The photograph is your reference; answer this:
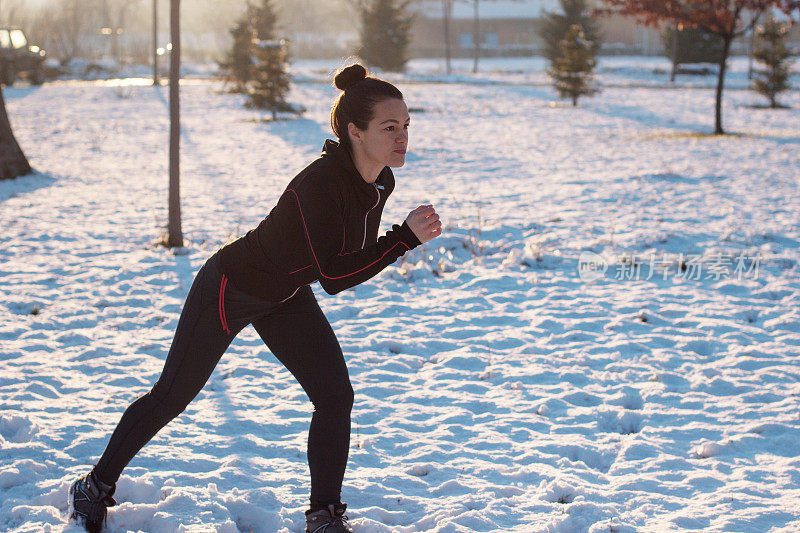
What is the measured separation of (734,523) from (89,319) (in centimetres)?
511

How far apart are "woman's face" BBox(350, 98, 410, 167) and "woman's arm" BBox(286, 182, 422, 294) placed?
0.24 meters

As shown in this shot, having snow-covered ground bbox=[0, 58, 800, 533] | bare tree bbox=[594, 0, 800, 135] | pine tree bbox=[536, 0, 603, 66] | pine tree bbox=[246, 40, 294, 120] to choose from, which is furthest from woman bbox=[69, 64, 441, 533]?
pine tree bbox=[536, 0, 603, 66]

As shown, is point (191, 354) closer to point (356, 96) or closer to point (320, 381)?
point (320, 381)

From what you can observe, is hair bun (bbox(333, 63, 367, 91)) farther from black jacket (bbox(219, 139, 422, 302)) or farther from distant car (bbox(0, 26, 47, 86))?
distant car (bbox(0, 26, 47, 86))

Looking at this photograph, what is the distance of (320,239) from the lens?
273cm

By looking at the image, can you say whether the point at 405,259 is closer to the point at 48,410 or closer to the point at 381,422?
the point at 381,422

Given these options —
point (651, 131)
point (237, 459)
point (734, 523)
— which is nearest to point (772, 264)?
point (734, 523)

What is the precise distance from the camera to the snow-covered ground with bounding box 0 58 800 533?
11.8ft

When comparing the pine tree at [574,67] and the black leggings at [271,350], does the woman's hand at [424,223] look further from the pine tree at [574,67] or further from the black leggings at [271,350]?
the pine tree at [574,67]

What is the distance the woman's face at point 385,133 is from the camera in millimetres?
2832

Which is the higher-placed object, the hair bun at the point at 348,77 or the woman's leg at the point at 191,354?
the hair bun at the point at 348,77

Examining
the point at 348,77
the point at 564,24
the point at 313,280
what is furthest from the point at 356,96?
the point at 564,24

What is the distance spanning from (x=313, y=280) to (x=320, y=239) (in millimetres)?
310

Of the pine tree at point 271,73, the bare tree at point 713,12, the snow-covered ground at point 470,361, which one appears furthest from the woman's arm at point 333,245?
the pine tree at point 271,73
